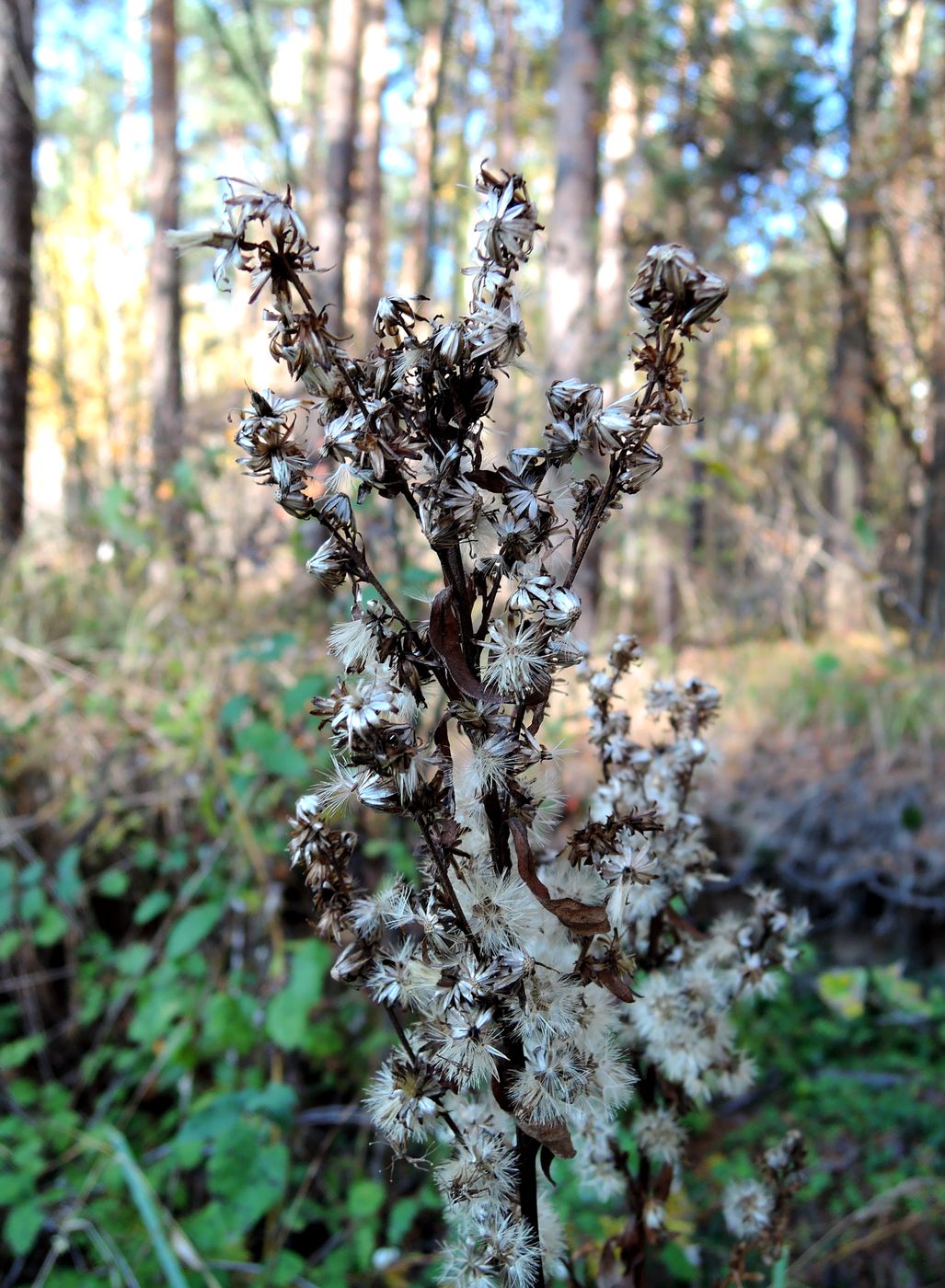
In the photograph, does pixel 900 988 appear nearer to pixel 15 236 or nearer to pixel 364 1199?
pixel 364 1199

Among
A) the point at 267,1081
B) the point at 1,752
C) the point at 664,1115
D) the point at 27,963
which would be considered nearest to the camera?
the point at 664,1115

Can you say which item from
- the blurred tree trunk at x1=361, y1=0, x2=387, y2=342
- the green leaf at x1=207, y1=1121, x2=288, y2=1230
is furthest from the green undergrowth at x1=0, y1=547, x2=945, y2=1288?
the blurred tree trunk at x1=361, y1=0, x2=387, y2=342

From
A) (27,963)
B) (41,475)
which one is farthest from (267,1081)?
(41,475)

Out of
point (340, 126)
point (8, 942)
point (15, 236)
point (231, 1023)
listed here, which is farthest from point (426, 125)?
point (231, 1023)

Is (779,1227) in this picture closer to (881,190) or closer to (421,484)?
(421,484)

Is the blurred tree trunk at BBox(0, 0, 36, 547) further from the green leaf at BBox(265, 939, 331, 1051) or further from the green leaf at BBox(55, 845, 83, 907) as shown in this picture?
the green leaf at BBox(265, 939, 331, 1051)

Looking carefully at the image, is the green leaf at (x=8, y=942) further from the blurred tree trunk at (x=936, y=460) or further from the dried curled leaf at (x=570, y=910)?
the blurred tree trunk at (x=936, y=460)
